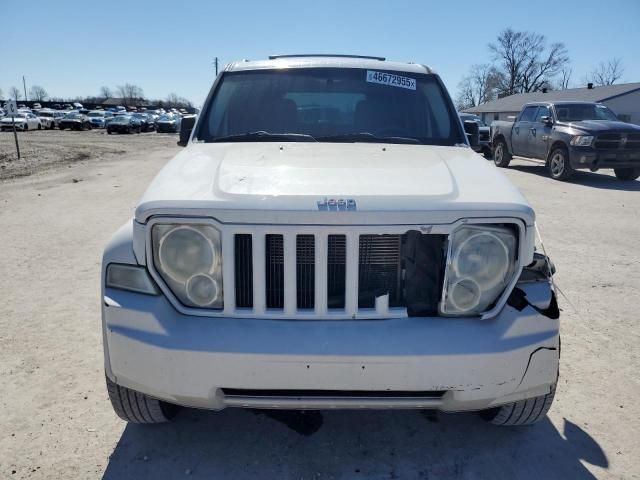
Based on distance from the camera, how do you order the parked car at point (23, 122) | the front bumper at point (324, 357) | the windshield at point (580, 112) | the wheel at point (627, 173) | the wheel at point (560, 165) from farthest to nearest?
the parked car at point (23, 122)
the windshield at point (580, 112)
the wheel at point (627, 173)
the wheel at point (560, 165)
the front bumper at point (324, 357)

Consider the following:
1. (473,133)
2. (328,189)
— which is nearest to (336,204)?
(328,189)

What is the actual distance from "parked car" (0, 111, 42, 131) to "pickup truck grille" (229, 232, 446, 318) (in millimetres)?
44829

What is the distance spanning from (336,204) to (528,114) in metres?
14.5

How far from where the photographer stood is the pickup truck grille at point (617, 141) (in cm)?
1234

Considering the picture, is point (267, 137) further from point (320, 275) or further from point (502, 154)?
point (502, 154)

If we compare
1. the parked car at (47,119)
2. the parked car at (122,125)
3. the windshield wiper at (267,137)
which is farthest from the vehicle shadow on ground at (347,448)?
the parked car at (47,119)

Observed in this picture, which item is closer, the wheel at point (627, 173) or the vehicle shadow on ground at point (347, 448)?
the vehicle shadow on ground at point (347, 448)

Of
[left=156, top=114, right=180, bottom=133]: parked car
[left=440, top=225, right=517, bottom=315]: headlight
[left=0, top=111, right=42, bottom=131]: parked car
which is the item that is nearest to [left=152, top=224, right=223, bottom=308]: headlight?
[left=440, top=225, right=517, bottom=315]: headlight

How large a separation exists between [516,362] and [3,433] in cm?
257

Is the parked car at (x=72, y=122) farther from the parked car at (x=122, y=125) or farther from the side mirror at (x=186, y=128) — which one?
the side mirror at (x=186, y=128)

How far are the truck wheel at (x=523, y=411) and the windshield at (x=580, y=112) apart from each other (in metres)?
12.8

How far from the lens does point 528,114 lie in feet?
48.7

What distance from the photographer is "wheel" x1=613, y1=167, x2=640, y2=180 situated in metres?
13.4

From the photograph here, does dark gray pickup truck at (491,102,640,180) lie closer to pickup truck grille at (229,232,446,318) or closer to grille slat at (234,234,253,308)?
pickup truck grille at (229,232,446,318)
